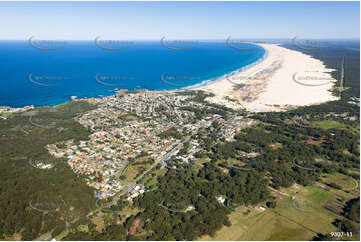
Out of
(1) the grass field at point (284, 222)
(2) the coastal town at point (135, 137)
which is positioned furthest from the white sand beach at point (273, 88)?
(1) the grass field at point (284, 222)

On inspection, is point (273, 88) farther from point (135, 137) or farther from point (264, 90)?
point (135, 137)

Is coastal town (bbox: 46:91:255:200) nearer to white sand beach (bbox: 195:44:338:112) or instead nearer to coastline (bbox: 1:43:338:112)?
coastline (bbox: 1:43:338:112)

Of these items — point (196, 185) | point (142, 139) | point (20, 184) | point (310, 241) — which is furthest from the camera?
point (142, 139)

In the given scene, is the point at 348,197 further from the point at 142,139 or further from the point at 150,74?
the point at 150,74

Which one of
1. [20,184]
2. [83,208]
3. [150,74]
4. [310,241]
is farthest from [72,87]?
[310,241]

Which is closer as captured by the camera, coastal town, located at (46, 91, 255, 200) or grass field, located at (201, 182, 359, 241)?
grass field, located at (201, 182, 359, 241)

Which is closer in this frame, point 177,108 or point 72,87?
point 177,108

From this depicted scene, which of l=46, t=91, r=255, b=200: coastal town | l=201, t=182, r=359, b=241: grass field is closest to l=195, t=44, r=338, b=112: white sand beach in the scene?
l=46, t=91, r=255, b=200: coastal town

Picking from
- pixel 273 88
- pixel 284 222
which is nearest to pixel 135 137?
pixel 284 222
